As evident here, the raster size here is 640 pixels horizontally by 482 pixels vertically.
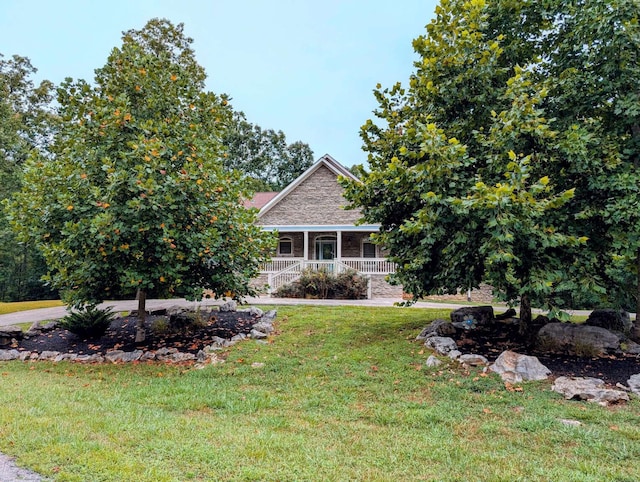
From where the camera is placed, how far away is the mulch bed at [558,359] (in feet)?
15.9

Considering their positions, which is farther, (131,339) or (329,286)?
(329,286)

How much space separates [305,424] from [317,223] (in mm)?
15116

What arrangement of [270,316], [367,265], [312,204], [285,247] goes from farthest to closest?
[285,247] < [312,204] < [367,265] < [270,316]

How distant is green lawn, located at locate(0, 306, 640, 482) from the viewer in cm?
270

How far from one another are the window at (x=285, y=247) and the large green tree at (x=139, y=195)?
1273 centimetres

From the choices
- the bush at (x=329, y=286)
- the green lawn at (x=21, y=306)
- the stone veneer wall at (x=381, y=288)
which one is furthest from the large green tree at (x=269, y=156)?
the green lawn at (x=21, y=306)

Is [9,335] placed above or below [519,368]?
above

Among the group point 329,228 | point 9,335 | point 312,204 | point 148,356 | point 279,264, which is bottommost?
point 148,356

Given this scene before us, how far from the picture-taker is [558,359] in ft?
17.9

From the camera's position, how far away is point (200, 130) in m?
7.03

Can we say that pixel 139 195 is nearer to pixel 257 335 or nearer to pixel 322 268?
pixel 257 335

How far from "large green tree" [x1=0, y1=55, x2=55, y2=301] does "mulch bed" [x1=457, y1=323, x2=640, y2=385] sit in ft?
67.3

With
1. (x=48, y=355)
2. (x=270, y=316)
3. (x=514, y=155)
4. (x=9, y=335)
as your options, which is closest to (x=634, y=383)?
(x=514, y=155)

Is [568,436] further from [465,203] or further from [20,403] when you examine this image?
[20,403]
